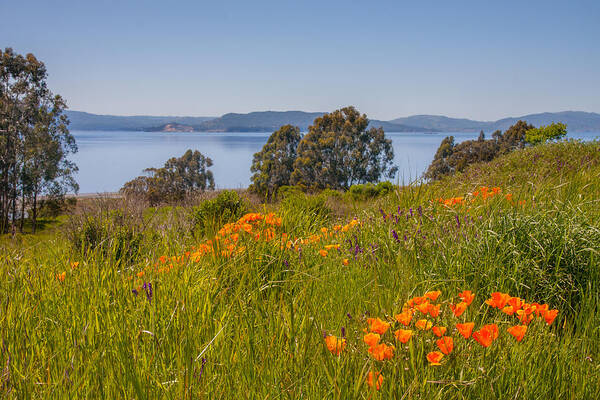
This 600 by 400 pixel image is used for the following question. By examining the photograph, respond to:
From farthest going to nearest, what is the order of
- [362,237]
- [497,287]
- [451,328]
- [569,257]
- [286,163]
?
[286,163] < [362,237] < [569,257] < [497,287] < [451,328]

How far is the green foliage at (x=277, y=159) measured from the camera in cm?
4409

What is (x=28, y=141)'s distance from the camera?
27.6m

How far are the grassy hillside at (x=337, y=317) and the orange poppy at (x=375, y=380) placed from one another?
15 millimetres

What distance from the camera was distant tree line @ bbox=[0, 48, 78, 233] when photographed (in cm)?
2670

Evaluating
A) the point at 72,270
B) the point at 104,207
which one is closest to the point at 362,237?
the point at 72,270

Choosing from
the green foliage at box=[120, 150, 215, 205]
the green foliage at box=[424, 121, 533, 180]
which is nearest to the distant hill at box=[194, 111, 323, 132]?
the green foliage at box=[120, 150, 215, 205]

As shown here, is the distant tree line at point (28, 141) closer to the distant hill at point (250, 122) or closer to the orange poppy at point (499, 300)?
the orange poppy at point (499, 300)

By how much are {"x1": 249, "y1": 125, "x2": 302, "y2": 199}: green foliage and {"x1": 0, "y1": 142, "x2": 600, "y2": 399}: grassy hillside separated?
3973 centimetres

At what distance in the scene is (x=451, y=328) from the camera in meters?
1.80

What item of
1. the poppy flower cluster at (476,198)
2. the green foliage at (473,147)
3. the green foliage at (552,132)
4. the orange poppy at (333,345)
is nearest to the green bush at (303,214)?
the poppy flower cluster at (476,198)

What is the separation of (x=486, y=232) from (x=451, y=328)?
1.49 metres

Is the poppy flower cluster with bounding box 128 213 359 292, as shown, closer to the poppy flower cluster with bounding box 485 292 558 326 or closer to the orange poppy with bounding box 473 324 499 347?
the poppy flower cluster with bounding box 485 292 558 326

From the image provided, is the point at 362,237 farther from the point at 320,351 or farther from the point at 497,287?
the point at 320,351

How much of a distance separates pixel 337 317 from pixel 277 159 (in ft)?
141
